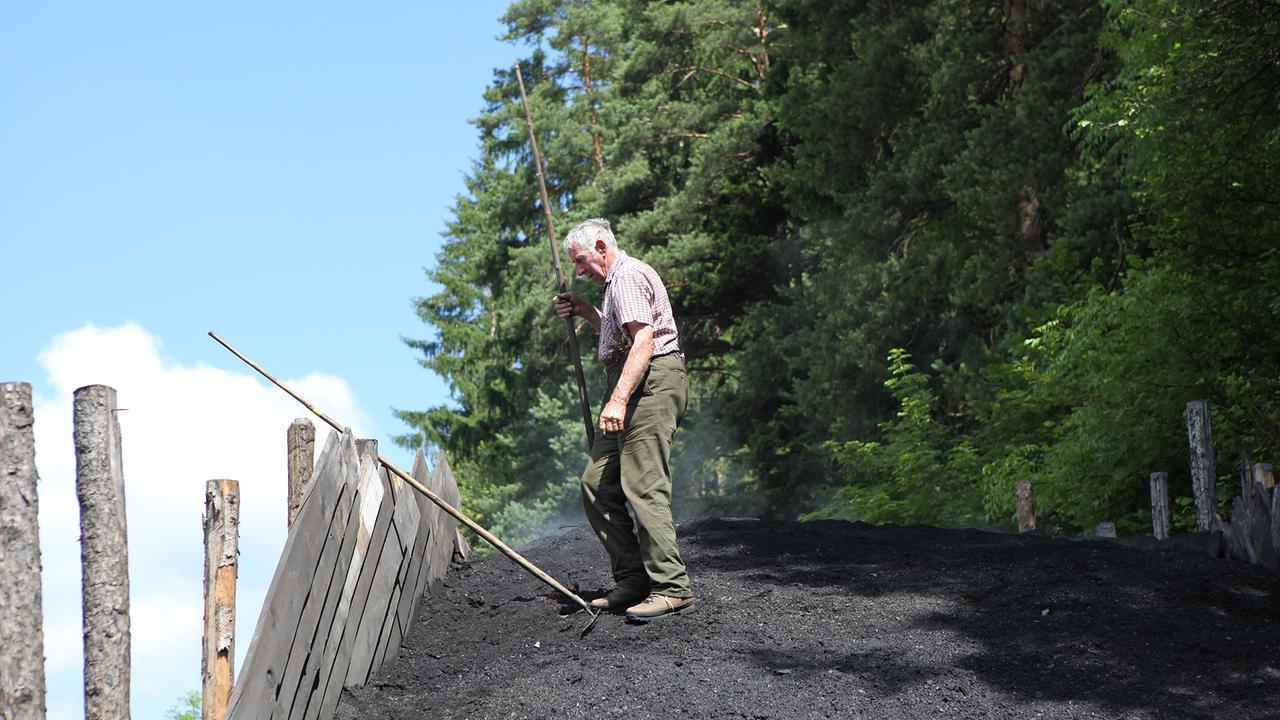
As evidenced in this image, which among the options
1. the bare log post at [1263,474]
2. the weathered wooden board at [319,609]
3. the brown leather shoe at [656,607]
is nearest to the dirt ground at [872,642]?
the brown leather shoe at [656,607]

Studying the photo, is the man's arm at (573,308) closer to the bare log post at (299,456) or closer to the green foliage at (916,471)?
the bare log post at (299,456)

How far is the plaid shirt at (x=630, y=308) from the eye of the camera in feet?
20.0

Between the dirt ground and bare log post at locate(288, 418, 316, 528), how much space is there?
1047mm

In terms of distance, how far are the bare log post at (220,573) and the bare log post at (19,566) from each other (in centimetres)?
305

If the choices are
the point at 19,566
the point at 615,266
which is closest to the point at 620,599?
the point at 615,266

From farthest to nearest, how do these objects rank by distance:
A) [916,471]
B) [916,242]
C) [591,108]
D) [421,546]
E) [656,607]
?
[591,108] → [916,242] → [916,471] → [421,546] → [656,607]

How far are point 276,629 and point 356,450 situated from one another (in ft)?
5.18

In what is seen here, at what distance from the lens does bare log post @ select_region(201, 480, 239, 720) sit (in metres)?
7.13

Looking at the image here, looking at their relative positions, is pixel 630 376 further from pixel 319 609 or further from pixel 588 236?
pixel 319 609

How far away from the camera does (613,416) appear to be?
590cm

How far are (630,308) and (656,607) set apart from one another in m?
1.54

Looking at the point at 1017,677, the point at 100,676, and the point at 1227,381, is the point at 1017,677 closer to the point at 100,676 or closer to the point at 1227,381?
the point at 100,676

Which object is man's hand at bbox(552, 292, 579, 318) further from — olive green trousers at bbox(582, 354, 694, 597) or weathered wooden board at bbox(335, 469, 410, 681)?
weathered wooden board at bbox(335, 469, 410, 681)

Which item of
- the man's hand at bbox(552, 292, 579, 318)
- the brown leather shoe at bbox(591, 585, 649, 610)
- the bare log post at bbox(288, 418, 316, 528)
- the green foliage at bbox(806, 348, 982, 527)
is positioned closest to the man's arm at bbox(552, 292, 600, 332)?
the man's hand at bbox(552, 292, 579, 318)
